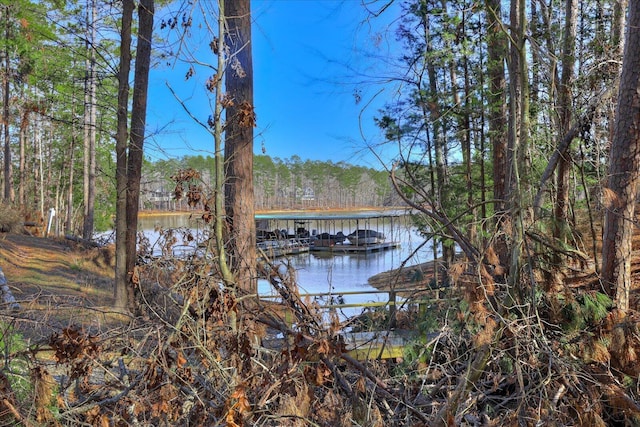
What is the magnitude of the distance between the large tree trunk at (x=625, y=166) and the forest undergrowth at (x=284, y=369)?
29.4 inches

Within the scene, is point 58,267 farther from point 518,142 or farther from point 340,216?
point 340,216

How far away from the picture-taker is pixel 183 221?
164 inches

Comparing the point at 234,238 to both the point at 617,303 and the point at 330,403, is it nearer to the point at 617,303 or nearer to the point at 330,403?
the point at 330,403

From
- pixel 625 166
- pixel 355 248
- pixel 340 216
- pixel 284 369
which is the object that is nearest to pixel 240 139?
pixel 284 369

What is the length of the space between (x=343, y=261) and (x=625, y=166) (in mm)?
23409

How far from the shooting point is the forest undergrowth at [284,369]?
9.30 ft

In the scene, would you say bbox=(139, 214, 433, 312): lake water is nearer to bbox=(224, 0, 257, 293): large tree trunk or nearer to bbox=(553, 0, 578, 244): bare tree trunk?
bbox=(224, 0, 257, 293): large tree trunk

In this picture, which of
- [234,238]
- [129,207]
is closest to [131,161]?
[129,207]

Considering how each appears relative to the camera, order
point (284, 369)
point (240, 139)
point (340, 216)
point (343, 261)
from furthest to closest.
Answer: point (340, 216) < point (343, 261) < point (240, 139) < point (284, 369)

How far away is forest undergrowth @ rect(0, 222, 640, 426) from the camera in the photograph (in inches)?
112

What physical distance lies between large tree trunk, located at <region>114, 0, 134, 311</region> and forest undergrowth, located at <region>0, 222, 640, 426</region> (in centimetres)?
424

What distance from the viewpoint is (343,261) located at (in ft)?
90.3

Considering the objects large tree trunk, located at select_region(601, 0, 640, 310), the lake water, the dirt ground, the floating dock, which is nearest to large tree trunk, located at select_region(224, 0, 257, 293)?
the lake water

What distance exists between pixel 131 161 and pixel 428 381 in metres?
6.15
